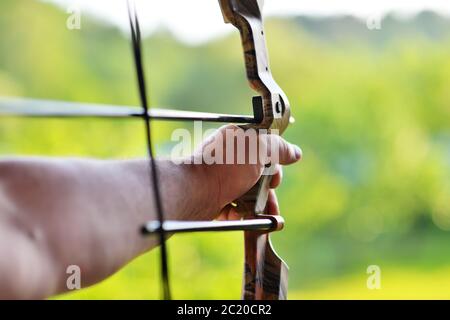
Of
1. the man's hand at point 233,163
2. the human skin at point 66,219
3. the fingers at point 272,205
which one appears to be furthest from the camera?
the fingers at point 272,205

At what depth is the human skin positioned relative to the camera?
2.80ft

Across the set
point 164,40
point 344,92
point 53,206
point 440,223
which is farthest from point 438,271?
point 53,206

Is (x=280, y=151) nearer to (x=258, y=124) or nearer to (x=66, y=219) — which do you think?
(x=258, y=124)

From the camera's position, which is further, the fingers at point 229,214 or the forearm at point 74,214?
the fingers at point 229,214

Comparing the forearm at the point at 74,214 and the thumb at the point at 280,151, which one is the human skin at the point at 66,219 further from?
the thumb at the point at 280,151

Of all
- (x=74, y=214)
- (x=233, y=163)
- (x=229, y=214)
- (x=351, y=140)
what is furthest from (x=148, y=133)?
(x=351, y=140)

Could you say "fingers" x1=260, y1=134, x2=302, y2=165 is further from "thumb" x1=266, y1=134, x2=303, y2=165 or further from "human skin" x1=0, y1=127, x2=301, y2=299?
"human skin" x1=0, y1=127, x2=301, y2=299

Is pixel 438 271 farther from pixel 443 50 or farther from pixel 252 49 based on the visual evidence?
pixel 252 49

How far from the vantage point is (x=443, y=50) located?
6027 millimetres

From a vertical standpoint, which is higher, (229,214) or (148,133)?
(148,133)

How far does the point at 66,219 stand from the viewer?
2.95 feet

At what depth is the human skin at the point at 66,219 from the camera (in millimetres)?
852

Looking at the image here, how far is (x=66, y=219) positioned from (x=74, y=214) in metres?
0.01

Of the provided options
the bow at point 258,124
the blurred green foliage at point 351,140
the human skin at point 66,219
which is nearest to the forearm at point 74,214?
the human skin at point 66,219
